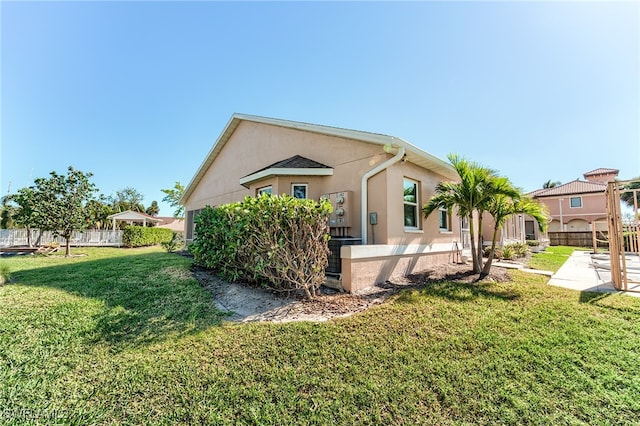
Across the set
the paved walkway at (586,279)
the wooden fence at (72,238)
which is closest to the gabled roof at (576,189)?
the paved walkway at (586,279)

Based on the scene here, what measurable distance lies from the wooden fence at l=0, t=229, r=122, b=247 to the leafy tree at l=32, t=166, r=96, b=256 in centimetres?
740

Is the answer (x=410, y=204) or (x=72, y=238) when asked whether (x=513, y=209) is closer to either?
(x=410, y=204)

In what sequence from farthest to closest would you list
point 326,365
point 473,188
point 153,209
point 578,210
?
point 153,209 → point 578,210 → point 473,188 → point 326,365

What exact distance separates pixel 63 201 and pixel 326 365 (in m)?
21.5

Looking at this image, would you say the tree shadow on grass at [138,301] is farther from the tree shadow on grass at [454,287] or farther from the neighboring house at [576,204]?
the neighboring house at [576,204]

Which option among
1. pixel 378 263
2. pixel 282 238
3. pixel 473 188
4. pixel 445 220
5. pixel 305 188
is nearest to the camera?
pixel 282 238

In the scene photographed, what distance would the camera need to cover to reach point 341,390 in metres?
3.03

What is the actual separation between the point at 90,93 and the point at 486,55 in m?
16.9

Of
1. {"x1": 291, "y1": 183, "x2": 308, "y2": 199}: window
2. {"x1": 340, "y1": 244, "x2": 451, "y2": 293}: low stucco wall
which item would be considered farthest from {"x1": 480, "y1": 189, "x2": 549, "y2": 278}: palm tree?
{"x1": 291, "y1": 183, "x2": 308, "y2": 199}: window

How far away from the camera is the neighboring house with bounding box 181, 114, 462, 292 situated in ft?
23.1

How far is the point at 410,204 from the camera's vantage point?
337 inches

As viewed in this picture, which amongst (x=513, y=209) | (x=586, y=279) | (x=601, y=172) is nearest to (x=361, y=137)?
(x=513, y=209)

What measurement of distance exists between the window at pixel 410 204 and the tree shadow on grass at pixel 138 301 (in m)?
6.18

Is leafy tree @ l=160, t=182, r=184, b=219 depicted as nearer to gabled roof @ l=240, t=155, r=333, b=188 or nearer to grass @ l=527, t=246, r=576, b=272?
gabled roof @ l=240, t=155, r=333, b=188
